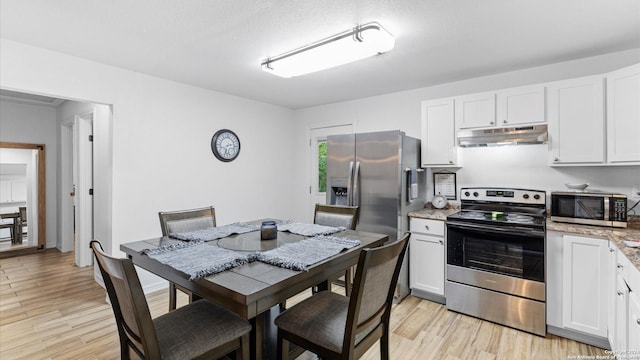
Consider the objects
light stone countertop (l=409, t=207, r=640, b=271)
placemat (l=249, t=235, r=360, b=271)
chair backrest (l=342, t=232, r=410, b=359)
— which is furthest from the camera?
light stone countertop (l=409, t=207, r=640, b=271)

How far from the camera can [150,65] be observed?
2906mm

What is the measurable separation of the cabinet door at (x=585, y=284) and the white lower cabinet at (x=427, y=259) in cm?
95

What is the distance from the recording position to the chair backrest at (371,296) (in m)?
1.27

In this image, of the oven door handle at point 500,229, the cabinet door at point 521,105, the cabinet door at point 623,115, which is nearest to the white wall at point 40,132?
the oven door handle at point 500,229

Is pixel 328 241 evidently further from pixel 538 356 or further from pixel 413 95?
pixel 413 95

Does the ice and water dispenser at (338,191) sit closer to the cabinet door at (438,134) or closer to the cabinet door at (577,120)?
the cabinet door at (438,134)

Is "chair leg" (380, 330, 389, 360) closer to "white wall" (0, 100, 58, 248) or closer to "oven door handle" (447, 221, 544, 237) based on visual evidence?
"oven door handle" (447, 221, 544, 237)

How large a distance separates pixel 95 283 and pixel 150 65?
8.65 feet

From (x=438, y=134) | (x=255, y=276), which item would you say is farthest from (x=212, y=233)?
(x=438, y=134)

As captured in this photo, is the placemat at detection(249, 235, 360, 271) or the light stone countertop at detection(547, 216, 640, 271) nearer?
the placemat at detection(249, 235, 360, 271)

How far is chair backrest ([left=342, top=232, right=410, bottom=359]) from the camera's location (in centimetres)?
127

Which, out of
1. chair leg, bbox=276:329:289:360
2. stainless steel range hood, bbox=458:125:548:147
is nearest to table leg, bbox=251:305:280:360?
chair leg, bbox=276:329:289:360

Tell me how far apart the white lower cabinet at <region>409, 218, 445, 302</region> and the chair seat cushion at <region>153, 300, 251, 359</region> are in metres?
2.11

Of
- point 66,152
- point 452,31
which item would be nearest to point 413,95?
point 452,31
